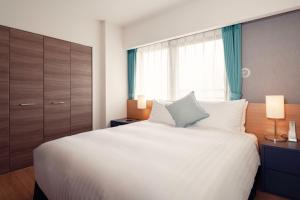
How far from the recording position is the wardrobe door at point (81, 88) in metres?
3.26

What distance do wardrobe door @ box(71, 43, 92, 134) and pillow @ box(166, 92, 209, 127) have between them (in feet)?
6.06

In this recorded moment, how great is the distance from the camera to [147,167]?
1.12 m

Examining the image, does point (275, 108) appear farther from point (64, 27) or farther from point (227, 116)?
point (64, 27)

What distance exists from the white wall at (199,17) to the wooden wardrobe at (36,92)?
124 centimetres

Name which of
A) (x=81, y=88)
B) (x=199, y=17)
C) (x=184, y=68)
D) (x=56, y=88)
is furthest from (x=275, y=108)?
(x=56, y=88)

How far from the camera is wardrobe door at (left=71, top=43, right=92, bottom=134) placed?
326 centimetres

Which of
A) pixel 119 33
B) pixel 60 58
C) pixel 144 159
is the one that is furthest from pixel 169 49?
pixel 144 159

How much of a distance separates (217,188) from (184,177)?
19cm

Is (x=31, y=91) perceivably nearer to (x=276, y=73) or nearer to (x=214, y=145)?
(x=214, y=145)

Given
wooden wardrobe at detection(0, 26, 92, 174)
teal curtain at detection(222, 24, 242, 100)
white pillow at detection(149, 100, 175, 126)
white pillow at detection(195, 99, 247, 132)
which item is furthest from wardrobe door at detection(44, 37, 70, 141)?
teal curtain at detection(222, 24, 242, 100)

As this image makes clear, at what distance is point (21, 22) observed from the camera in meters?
2.60

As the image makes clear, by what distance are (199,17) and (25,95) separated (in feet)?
9.84

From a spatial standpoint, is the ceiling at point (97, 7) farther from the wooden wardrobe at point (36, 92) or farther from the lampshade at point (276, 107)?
the lampshade at point (276, 107)

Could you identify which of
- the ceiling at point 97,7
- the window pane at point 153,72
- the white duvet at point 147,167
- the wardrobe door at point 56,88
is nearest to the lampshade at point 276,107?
the white duvet at point 147,167
